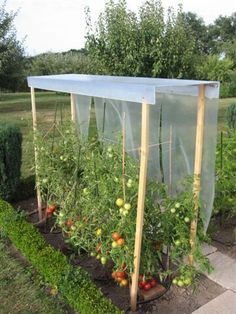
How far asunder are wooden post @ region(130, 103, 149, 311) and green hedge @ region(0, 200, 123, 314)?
23 centimetres

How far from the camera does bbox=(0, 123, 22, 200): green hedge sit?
4.13m

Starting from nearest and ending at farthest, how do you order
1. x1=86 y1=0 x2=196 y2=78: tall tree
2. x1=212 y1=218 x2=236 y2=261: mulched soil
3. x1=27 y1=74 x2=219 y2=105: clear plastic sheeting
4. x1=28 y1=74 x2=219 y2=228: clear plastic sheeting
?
x1=27 y1=74 x2=219 y2=105: clear plastic sheeting < x1=28 y1=74 x2=219 y2=228: clear plastic sheeting < x1=212 y1=218 x2=236 y2=261: mulched soil < x1=86 y1=0 x2=196 y2=78: tall tree

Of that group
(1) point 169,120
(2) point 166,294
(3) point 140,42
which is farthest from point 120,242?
(3) point 140,42

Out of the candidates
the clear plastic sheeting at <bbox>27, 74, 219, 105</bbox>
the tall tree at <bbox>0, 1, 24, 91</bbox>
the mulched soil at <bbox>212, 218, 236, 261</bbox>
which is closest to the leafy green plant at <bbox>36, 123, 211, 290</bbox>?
the clear plastic sheeting at <bbox>27, 74, 219, 105</bbox>

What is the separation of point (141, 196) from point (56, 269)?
998 mm

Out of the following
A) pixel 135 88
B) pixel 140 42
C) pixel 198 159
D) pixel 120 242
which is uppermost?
pixel 140 42

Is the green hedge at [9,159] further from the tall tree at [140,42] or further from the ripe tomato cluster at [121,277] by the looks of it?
the tall tree at [140,42]

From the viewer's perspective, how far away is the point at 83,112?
388cm

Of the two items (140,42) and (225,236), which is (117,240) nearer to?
(225,236)

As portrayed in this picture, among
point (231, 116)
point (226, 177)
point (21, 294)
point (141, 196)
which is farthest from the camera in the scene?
point (231, 116)

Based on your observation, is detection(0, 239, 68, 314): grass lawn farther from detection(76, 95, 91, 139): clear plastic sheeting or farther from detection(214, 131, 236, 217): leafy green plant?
detection(214, 131, 236, 217): leafy green plant

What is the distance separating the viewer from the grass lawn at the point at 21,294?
2.64 metres

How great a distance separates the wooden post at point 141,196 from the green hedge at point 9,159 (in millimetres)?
2353

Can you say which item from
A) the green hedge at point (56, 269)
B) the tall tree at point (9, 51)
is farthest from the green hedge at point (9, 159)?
the tall tree at point (9, 51)
